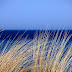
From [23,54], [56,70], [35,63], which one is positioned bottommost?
[56,70]

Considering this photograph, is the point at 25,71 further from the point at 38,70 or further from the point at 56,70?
the point at 56,70

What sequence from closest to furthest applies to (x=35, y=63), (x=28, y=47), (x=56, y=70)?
Answer: (x=56, y=70) < (x=35, y=63) < (x=28, y=47)

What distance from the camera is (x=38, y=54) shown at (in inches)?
83.7

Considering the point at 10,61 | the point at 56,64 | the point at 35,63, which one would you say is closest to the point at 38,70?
the point at 35,63

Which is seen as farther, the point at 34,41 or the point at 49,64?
the point at 34,41

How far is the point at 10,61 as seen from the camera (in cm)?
205

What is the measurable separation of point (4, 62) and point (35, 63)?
16.1 inches

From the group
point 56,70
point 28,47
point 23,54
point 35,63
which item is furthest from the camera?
point 28,47

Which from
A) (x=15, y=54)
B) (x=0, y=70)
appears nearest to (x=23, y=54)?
(x=15, y=54)

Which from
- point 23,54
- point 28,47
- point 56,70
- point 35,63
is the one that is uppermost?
point 28,47

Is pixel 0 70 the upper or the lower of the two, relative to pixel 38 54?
lower

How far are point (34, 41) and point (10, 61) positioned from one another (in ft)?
1.67

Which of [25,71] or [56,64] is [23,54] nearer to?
[25,71]

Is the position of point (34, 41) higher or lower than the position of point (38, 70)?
higher
